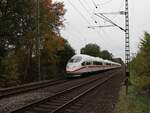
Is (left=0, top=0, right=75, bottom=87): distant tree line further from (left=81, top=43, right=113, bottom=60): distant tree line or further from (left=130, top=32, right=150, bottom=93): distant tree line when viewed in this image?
(left=81, top=43, right=113, bottom=60): distant tree line

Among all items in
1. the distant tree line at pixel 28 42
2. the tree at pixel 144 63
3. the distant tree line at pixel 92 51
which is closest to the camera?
the tree at pixel 144 63

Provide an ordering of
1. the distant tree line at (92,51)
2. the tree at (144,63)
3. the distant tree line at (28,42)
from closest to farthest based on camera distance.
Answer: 1. the tree at (144,63)
2. the distant tree line at (28,42)
3. the distant tree line at (92,51)

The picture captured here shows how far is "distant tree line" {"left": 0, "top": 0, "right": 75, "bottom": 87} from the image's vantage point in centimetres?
3575

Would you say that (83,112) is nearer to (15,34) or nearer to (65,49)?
(15,34)

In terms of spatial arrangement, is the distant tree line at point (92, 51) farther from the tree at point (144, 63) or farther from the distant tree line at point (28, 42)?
the tree at point (144, 63)

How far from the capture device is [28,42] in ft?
149

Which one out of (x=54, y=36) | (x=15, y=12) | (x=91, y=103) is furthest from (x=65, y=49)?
(x=91, y=103)

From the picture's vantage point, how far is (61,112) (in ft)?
42.5

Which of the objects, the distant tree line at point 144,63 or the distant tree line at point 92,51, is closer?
the distant tree line at point 144,63

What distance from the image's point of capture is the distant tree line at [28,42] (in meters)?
35.8

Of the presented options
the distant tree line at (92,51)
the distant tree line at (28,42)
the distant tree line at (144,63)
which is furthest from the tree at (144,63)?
the distant tree line at (92,51)

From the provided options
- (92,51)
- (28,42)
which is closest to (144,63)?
(28,42)

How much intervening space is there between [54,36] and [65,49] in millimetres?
3611

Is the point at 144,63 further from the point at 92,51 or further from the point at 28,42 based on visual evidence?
the point at 92,51
